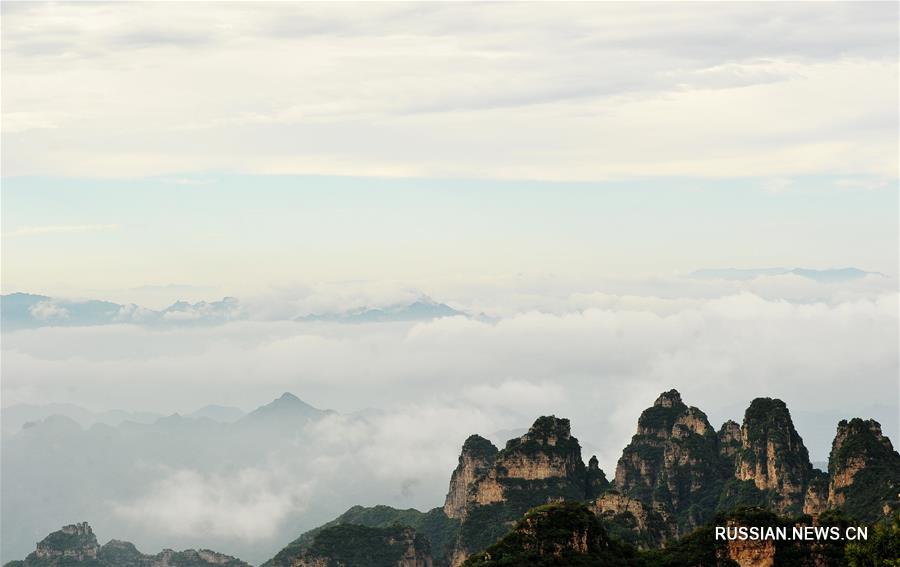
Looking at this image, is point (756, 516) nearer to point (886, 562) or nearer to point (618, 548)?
point (618, 548)

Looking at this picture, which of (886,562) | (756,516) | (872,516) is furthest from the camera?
(872,516)

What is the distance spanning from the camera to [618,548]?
162 meters

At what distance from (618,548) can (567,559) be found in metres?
10.4

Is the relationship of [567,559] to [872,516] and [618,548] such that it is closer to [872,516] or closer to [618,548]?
[618,548]

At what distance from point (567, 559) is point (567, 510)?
316 inches

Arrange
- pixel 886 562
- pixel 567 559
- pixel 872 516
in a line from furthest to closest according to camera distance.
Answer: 1. pixel 872 516
2. pixel 567 559
3. pixel 886 562

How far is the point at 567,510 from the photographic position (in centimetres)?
16062

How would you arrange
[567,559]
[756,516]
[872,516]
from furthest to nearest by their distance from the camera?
[872,516], [756,516], [567,559]

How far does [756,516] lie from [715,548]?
779 centimetres

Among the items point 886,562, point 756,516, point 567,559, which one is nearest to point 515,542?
point 567,559

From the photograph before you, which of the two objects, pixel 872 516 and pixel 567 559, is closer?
pixel 567 559

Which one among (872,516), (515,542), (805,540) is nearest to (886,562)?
(805,540)

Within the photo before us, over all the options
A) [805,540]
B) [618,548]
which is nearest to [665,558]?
[618,548]

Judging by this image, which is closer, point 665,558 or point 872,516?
point 665,558
